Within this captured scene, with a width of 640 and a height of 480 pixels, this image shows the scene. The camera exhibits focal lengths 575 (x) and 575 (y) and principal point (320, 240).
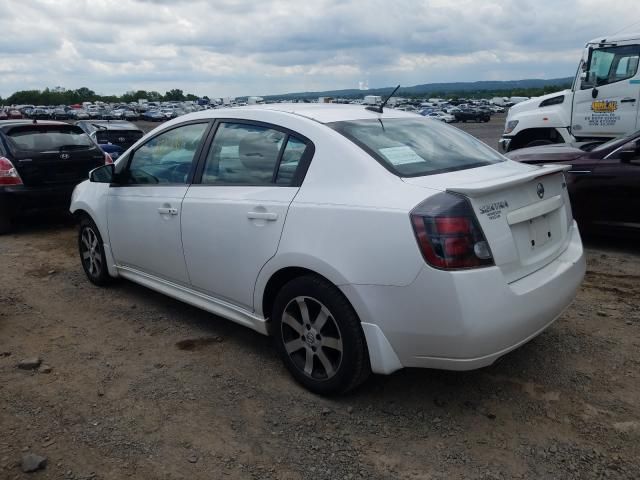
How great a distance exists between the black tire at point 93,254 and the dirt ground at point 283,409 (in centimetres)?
70

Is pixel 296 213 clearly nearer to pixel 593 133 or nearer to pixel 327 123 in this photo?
pixel 327 123

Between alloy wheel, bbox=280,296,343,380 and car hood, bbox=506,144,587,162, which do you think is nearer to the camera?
alloy wheel, bbox=280,296,343,380

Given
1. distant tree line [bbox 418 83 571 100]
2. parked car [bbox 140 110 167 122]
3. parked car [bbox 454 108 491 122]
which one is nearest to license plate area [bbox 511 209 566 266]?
parked car [bbox 454 108 491 122]

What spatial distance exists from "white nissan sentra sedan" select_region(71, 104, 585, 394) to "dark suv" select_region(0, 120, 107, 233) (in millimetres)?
4258

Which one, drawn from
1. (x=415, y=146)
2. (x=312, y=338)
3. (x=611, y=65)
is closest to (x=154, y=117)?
(x=611, y=65)

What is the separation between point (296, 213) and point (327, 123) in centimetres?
60

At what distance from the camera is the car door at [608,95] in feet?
32.4

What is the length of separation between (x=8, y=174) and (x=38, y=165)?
39 centimetres

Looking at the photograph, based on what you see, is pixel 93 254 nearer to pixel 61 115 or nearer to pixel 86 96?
pixel 61 115

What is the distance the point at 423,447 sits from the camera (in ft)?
9.25

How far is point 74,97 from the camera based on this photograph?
465ft

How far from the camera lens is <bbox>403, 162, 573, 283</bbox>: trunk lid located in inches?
110

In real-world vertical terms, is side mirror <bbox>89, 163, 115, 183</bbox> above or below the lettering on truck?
above

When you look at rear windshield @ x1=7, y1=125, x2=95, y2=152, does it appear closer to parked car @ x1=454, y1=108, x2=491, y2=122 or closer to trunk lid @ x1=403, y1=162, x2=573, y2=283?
trunk lid @ x1=403, y1=162, x2=573, y2=283
